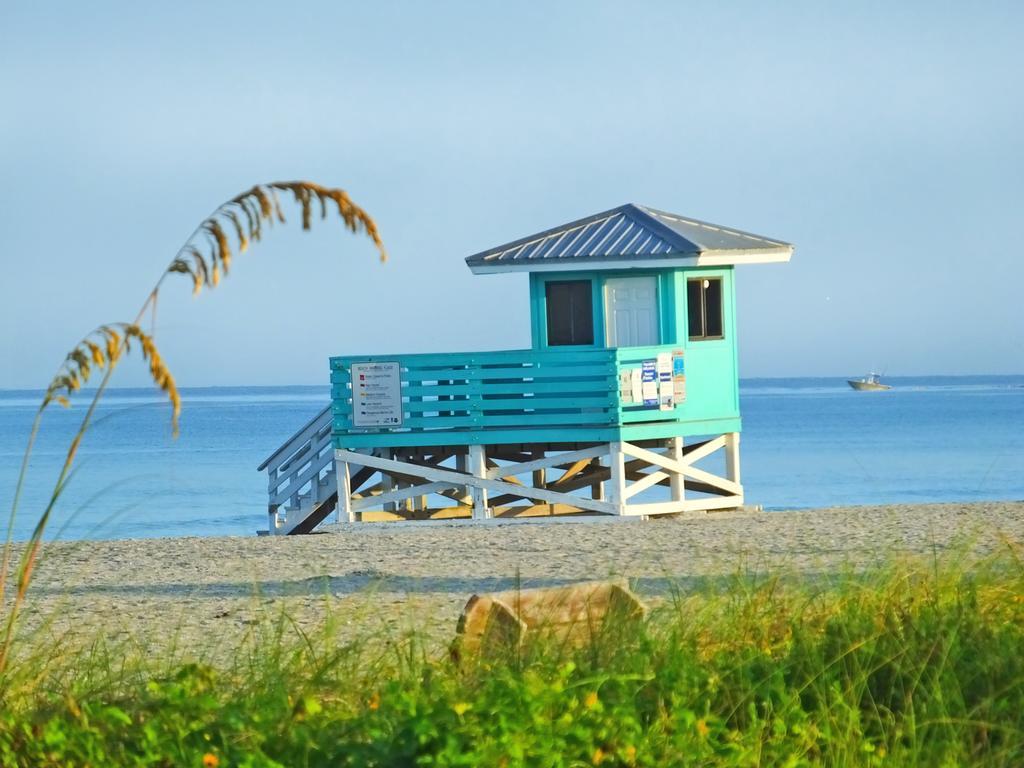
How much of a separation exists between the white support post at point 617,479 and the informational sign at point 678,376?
103cm

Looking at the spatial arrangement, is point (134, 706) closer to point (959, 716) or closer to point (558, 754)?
point (558, 754)

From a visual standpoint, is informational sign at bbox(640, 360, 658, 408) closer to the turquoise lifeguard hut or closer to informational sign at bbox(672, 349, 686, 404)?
the turquoise lifeguard hut

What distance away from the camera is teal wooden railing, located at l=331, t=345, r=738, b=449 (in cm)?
1942

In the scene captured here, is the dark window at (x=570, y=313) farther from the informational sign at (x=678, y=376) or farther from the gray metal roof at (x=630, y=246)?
the informational sign at (x=678, y=376)

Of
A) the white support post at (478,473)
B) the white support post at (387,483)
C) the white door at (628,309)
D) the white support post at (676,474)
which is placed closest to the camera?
the white door at (628,309)

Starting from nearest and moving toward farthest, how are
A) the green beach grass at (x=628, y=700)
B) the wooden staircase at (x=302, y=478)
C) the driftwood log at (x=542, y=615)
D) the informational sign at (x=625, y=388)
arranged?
the green beach grass at (x=628, y=700), the driftwood log at (x=542, y=615), the informational sign at (x=625, y=388), the wooden staircase at (x=302, y=478)

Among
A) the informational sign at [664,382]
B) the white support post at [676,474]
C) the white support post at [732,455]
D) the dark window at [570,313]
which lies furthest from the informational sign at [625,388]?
the white support post at [732,455]

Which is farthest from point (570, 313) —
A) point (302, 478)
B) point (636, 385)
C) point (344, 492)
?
point (302, 478)

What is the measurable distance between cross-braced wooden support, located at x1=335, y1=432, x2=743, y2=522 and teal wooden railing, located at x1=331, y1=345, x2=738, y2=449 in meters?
0.40

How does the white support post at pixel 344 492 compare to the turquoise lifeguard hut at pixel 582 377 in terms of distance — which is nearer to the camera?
the turquoise lifeguard hut at pixel 582 377

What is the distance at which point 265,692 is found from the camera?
16.8ft

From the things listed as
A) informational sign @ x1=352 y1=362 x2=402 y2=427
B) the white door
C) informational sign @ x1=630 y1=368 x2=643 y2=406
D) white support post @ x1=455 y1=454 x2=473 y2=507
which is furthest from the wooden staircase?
informational sign @ x1=630 y1=368 x2=643 y2=406

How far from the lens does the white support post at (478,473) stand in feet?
66.1

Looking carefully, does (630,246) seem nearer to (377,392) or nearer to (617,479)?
(617,479)
